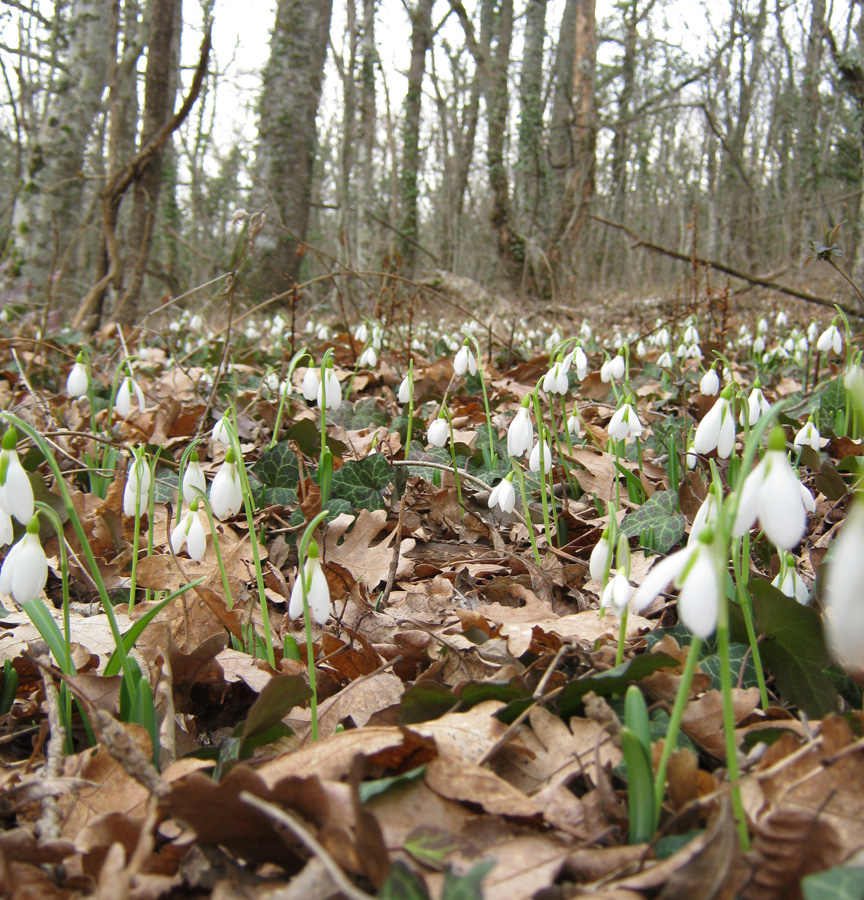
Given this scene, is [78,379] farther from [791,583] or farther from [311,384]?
[791,583]

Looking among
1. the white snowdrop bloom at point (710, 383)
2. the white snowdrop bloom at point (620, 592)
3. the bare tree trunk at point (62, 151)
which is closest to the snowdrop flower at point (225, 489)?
the white snowdrop bloom at point (620, 592)

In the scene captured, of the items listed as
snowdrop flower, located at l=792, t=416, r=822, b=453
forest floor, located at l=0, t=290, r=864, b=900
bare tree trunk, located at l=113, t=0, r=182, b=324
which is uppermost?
bare tree trunk, located at l=113, t=0, r=182, b=324

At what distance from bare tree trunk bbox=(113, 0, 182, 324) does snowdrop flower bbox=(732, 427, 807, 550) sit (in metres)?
5.15

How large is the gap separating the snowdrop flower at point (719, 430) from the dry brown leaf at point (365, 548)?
2.99 ft

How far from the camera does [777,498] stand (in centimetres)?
85

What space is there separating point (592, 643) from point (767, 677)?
36cm

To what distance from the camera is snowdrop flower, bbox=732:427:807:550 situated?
2.76 feet

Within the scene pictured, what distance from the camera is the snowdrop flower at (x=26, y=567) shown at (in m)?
1.17

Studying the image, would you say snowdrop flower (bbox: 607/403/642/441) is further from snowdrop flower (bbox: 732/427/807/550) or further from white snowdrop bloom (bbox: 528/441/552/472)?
snowdrop flower (bbox: 732/427/807/550)

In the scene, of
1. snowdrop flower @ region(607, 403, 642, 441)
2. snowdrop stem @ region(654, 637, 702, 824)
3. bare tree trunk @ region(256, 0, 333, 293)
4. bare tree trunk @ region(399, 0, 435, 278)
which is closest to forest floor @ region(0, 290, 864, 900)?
snowdrop stem @ region(654, 637, 702, 824)

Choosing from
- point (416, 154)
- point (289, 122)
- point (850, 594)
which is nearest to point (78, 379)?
point (850, 594)

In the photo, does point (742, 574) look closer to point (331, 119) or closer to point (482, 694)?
point (482, 694)

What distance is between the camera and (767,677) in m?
1.47

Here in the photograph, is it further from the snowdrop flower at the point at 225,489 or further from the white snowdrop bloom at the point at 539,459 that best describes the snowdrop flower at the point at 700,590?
the white snowdrop bloom at the point at 539,459
